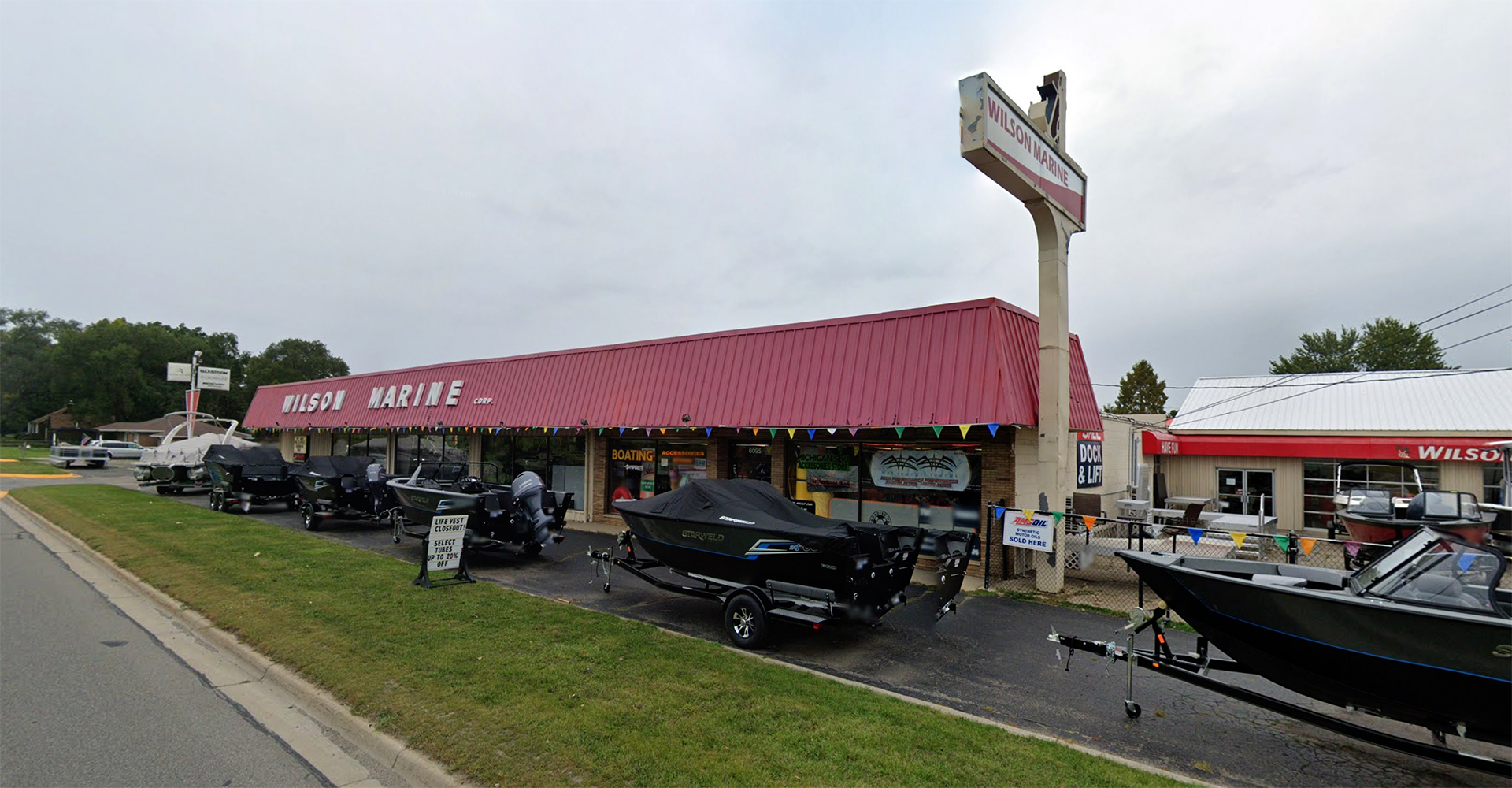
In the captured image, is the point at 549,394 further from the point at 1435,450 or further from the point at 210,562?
the point at 1435,450

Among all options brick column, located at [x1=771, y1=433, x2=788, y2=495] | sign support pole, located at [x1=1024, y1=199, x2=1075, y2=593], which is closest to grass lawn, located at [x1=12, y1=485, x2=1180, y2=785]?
sign support pole, located at [x1=1024, y1=199, x2=1075, y2=593]

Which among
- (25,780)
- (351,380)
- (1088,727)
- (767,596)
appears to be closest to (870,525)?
(767,596)

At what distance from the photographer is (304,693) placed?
5.64m

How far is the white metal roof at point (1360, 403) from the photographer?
18344mm

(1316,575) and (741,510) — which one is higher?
(741,510)

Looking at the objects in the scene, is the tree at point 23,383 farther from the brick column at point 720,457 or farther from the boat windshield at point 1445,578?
the boat windshield at point 1445,578

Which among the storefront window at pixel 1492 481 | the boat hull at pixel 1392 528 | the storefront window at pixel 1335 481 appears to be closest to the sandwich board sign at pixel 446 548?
the boat hull at pixel 1392 528

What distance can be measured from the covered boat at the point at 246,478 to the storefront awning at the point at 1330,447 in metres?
26.1

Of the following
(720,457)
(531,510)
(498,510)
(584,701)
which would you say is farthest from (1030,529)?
(498,510)

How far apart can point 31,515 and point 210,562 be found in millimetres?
13467

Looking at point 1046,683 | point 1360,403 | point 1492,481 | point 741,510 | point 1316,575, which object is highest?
point 1360,403

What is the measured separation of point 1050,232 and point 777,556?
7.10 m

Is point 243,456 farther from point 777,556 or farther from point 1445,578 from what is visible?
point 1445,578

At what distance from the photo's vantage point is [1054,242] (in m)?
10.7
